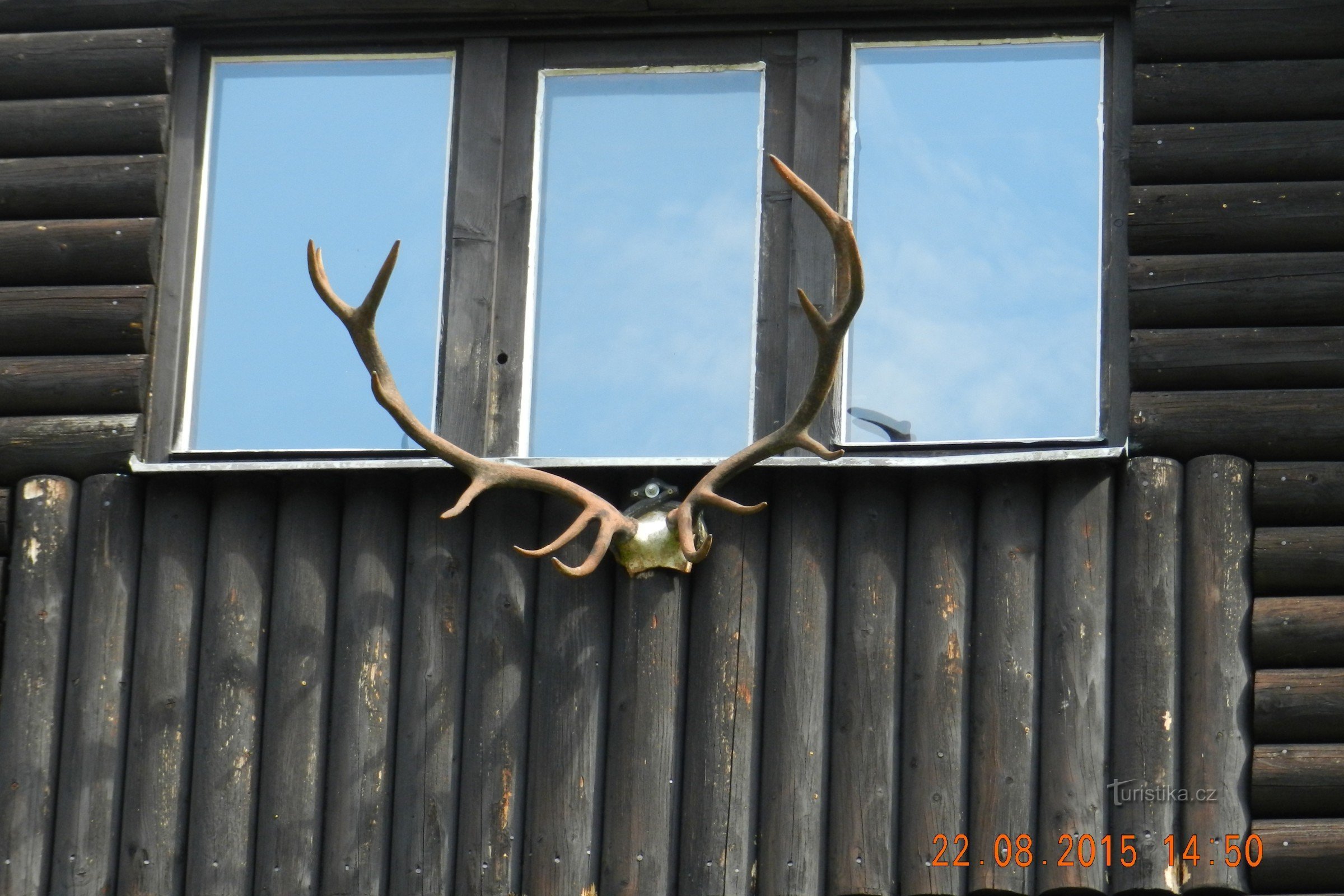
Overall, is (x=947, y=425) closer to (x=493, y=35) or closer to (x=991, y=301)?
(x=991, y=301)

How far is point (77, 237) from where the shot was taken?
23.2ft

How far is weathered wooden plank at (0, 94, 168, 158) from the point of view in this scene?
23.5 feet

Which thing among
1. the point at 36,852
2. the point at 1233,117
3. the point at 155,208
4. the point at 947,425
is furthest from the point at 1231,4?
the point at 36,852

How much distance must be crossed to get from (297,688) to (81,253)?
1608 mm

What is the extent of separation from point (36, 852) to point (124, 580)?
2.71 feet

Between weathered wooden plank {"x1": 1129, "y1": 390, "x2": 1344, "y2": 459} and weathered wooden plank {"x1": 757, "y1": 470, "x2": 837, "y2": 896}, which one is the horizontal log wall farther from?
weathered wooden plank {"x1": 1129, "y1": 390, "x2": 1344, "y2": 459}

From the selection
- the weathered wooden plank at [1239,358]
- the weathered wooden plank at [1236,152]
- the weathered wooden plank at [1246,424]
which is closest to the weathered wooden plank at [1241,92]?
the weathered wooden plank at [1236,152]

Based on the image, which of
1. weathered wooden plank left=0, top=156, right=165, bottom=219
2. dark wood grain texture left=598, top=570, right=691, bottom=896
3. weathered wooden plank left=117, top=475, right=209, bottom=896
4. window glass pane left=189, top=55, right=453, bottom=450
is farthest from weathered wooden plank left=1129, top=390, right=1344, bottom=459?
weathered wooden plank left=0, top=156, right=165, bottom=219

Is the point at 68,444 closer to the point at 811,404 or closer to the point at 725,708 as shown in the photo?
the point at 725,708

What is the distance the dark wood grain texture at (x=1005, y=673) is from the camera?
20.3 feet

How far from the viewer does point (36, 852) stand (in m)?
6.49

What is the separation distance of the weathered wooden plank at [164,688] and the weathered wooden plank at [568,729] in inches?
40.0

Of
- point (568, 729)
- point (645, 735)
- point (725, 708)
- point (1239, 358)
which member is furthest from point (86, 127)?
point (1239, 358)

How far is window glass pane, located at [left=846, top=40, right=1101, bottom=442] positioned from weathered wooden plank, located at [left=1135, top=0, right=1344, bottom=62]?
21cm
